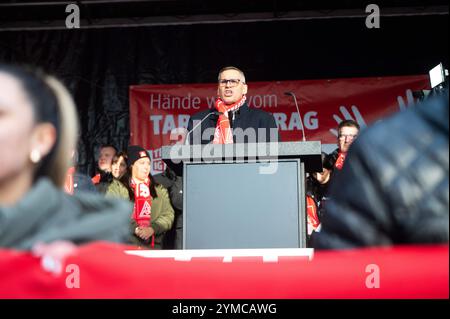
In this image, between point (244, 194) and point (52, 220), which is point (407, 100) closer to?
point (244, 194)

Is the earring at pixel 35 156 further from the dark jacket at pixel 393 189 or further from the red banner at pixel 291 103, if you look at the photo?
the red banner at pixel 291 103

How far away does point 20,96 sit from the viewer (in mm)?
1107

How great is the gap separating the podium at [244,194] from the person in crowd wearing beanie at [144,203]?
5.40ft

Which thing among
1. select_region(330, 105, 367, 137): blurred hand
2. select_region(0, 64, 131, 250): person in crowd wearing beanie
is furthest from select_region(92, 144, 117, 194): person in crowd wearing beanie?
select_region(0, 64, 131, 250): person in crowd wearing beanie

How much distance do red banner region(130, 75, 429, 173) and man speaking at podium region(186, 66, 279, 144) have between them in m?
2.78

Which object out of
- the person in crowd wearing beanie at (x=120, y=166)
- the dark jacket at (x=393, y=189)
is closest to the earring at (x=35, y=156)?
the dark jacket at (x=393, y=189)

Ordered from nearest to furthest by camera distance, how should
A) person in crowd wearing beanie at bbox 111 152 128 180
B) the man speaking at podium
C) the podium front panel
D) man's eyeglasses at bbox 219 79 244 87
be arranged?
the podium front panel → the man speaking at podium → man's eyeglasses at bbox 219 79 244 87 → person in crowd wearing beanie at bbox 111 152 128 180

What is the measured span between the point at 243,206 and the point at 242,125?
1456 millimetres

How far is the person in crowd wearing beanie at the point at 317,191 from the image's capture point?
4512mm

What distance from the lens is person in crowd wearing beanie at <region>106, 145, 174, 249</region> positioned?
4.61m

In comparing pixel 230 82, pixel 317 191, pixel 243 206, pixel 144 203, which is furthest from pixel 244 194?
Answer: pixel 317 191

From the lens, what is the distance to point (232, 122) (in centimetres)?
429

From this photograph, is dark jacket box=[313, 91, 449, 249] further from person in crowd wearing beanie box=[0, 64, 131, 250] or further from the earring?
the earring

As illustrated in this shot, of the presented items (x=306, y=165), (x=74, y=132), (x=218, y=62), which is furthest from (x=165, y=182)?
(x=74, y=132)
